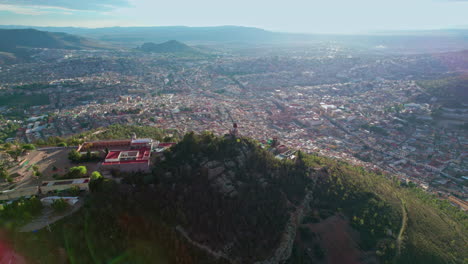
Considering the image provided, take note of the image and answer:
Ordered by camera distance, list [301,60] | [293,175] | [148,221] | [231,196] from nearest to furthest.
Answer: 1. [148,221]
2. [231,196]
3. [293,175]
4. [301,60]

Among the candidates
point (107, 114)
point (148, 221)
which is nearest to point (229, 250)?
point (148, 221)

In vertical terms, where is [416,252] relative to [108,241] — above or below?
below

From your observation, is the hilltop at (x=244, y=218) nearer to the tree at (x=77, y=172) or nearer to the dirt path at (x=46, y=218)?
the dirt path at (x=46, y=218)

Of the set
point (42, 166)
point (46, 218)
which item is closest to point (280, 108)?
point (42, 166)

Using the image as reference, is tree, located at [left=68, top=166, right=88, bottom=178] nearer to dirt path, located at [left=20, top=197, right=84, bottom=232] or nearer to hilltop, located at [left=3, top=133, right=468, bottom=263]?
hilltop, located at [left=3, top=133, right=468, bottom=263]

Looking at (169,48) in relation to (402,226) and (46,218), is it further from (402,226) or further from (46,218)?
(402,226)

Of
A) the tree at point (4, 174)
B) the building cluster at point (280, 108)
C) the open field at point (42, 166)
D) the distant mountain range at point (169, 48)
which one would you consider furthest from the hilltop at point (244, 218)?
the distant mountain range at point (169, 48)

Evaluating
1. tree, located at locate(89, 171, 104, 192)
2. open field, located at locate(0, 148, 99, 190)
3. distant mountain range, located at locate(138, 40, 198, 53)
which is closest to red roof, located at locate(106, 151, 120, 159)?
open field, located at locate(0, 148, 99, 190)

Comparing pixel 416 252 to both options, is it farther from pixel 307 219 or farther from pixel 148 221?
pixel 148 221
